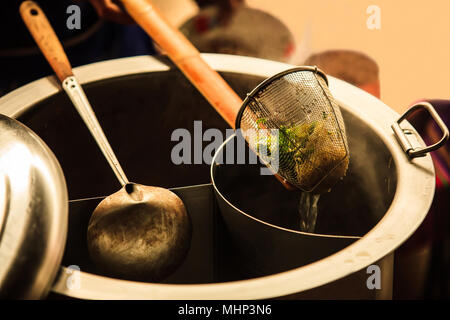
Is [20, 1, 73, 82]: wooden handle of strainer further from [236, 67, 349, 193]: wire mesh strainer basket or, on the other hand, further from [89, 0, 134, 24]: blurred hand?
[236, 67, 349, 193]: wire mesh strainer basket

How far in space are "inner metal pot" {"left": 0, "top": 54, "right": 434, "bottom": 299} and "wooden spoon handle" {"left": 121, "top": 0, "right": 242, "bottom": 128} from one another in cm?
5

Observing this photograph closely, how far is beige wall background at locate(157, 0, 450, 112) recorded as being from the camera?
5.26ft

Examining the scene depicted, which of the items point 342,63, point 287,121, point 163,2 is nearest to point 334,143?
point 287,121

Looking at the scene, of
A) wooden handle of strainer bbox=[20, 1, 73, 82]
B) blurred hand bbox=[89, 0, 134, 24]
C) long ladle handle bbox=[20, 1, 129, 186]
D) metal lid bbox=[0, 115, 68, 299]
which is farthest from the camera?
blurred hand bbox=[89, 0, 134, 24]

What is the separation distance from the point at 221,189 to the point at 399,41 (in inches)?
42.0

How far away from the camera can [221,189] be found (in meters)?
1.01

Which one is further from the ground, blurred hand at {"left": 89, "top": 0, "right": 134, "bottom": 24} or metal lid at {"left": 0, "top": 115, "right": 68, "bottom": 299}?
blurred hand at {"left": 89, "top": 0, "right": 134, "bottom": 24}

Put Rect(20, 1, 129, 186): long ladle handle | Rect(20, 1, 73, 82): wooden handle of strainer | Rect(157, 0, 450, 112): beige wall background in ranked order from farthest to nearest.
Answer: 1. Rect(157, 0, 450, 112): beige wall background
2. Rect(20, 1, 73, 82): wooden handle of strainer
3. Rect(20, 1, 129, 186): long ladle handle

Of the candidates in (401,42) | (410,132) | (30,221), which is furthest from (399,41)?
(30,221)

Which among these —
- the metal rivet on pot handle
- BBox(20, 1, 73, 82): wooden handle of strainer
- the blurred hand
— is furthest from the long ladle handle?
the metal rivet on pot handle

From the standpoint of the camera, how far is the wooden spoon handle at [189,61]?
3.15 ft

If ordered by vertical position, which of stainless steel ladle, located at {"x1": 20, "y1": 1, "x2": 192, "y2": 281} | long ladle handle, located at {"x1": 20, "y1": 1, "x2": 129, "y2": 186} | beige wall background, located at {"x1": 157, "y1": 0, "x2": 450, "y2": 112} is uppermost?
beige wall background, located at {"x1": 157, "y1": 0, "x2": 450, "y2": 112}

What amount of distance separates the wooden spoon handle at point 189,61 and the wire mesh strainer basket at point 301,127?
4.1 inches
